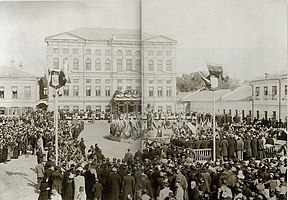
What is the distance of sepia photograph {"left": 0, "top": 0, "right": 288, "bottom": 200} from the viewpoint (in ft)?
7.55

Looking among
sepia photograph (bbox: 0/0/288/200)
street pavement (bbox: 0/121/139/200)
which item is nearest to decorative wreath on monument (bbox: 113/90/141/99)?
sepia photograph (bbox: 0/0/288/200)

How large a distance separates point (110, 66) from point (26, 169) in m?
0.61

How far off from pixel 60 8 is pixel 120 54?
1.12 ft

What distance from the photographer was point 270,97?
7.85 feet

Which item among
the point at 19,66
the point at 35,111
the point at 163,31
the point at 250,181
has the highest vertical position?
the point at 163,31

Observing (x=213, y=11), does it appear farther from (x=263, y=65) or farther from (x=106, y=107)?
(x=106, y=107)

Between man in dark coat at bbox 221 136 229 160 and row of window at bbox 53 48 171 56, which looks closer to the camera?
row of window at bbox 53 48 171 56

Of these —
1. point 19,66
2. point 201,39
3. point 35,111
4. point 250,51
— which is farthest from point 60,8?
point 250,51

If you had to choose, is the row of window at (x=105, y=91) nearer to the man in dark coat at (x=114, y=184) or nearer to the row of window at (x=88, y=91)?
the row of window at (x=88, y=91)

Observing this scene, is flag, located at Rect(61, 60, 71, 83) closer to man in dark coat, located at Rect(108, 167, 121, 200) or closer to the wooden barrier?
man in dark coat, located at Rect(108, 167, 121, 200)

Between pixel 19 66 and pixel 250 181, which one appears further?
pixel 250 181

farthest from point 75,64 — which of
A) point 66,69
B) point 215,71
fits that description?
point 215,71

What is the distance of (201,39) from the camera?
240 cm

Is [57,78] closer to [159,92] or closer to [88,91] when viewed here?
[88,91]
